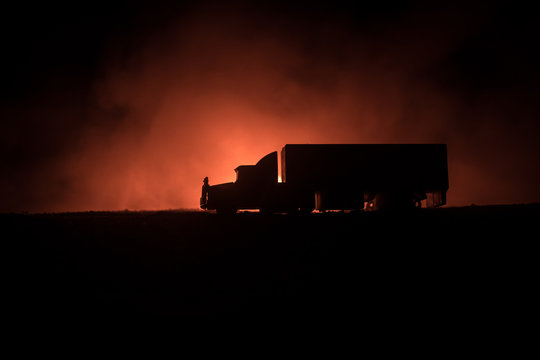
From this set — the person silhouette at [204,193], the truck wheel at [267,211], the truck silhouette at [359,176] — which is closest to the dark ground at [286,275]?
the truck wheel at [267,211]

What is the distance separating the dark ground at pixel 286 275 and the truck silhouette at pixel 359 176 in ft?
20.2

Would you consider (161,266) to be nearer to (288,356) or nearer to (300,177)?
(288,356)

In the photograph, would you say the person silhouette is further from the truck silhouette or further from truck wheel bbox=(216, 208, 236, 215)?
the truck silhouette

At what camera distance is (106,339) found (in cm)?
415

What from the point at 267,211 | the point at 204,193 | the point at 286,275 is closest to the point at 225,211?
the point at 204,193

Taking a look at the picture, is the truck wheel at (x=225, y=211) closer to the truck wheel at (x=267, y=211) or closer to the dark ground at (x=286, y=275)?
the truck wheel at (x=267, y=211)

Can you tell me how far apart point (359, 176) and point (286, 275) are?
436 inches

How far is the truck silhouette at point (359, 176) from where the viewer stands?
15336 millimetres

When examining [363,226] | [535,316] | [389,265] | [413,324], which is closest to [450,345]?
[413,324]

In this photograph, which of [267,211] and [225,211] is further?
[225,211]

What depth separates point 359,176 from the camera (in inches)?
638

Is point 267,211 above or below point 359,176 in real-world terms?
below

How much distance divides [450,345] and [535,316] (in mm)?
1618

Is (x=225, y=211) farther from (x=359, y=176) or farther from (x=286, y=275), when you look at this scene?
(x=286, y=275)
